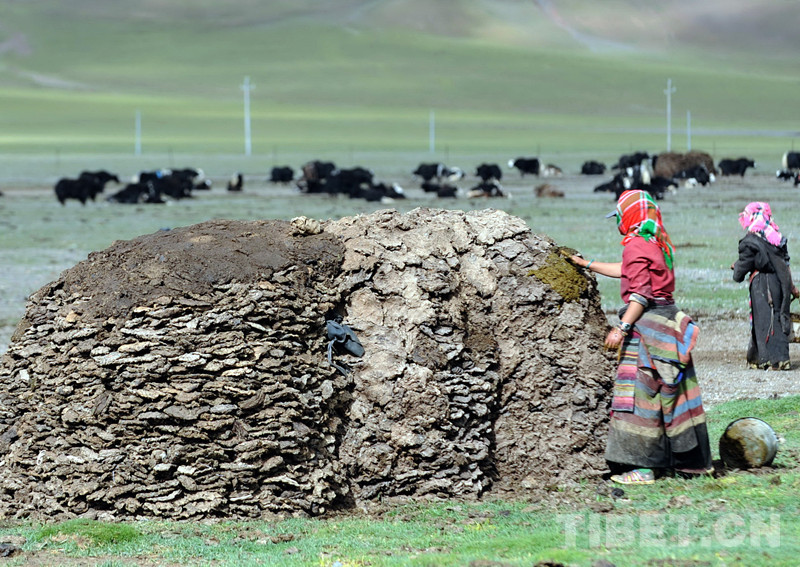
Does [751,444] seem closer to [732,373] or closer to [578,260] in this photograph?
[578,260]

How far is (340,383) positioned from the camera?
27.1ft

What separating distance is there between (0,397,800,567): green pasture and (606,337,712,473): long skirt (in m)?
0.19

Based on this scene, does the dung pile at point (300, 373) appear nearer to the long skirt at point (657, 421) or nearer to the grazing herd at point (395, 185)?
the long skirt at point (657, 421)

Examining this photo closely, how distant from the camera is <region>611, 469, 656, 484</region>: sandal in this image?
328 inches

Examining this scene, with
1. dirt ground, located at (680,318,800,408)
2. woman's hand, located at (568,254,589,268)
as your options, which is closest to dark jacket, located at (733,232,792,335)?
dirt ground, located at (680,318,800,408)

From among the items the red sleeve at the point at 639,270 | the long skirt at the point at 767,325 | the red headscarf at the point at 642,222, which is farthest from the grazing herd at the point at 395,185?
the red sleeve at the point at 639,270

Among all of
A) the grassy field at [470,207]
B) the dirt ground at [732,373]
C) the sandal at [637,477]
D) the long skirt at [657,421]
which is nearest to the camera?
the long skirt at [657,421]

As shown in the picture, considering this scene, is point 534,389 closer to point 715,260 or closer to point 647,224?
point 647,224

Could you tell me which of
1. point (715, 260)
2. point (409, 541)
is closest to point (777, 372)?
point (409, 541)

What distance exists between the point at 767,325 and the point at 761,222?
1.32m

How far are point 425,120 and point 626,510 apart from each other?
13749 cm

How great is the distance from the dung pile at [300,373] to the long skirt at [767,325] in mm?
4672

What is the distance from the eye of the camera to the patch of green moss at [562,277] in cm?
906

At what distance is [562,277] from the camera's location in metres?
9.13
